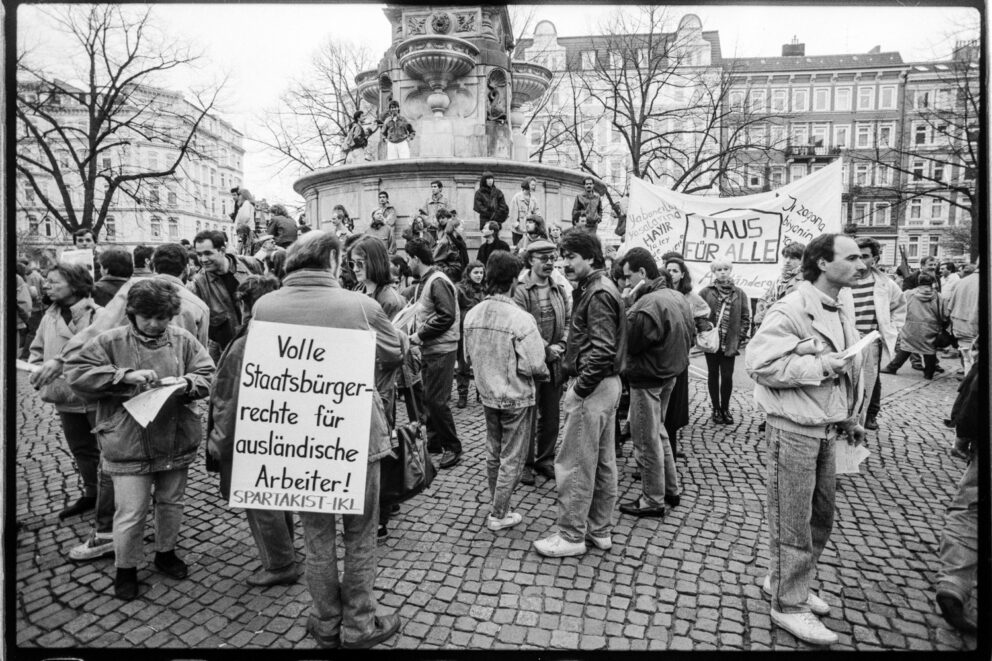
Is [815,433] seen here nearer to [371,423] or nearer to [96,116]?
[371,423]

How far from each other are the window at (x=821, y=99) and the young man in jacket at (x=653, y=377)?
40.5 m

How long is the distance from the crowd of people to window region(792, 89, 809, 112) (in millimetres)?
33880

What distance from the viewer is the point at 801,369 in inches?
116

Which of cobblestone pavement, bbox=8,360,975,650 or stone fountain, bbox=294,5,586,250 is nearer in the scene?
cobblestone pavement, bbox=8,360,975,650

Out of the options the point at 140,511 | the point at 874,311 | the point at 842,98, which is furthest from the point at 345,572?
the point at 842,98

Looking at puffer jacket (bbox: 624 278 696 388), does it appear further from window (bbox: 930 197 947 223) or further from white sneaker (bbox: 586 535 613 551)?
window (bbox: 930 197 947 223)

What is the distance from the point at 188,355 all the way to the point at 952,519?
14.8ft

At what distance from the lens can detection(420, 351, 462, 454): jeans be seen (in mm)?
5461

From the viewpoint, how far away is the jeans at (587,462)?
382 centimetres

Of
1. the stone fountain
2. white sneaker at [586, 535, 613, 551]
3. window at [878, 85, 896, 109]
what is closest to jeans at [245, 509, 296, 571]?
Result: white sneaker at [586, 535, 613, 551]

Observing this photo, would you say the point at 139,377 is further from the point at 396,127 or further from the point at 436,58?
the point at 436,58

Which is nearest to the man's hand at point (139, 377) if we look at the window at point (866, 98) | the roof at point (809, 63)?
the roof at point (809, 63)

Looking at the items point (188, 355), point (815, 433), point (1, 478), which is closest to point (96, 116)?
point (188, 355)

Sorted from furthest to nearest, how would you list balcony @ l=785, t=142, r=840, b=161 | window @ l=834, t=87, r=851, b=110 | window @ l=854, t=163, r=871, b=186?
balcony @ l=785, t=142, r=840, b=161 < window @ l=854, t=163, r=871, b=186 < window @ l=834, t=87, r=851, b=110
